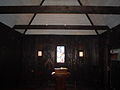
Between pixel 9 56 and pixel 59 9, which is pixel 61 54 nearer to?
pixel 9 56

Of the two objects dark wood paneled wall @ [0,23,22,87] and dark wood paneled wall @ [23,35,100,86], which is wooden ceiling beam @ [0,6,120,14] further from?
dark wood paneled wall @ [23,35,100,86]

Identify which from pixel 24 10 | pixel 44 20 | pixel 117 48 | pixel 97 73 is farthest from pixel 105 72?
pixel 24 10

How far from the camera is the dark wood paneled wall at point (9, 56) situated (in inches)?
333

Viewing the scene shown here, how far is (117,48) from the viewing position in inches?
344

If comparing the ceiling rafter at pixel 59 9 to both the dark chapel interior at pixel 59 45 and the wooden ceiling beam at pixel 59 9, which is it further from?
the dark chapel interior at pixel 59 45

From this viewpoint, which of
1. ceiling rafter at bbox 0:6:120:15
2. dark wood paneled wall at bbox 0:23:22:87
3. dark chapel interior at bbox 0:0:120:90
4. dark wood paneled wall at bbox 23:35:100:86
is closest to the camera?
ceiling rafter at bbox 0:6:120:15

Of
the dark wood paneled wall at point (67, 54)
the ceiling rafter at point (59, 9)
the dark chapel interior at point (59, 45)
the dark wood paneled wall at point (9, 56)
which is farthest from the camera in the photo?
the dark wood paneled wall at point (67, 54)

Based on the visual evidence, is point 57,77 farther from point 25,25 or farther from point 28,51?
point 28,51

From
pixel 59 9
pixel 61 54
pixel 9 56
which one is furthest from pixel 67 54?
pixel 59 9

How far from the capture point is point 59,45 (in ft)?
40.1

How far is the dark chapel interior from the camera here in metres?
8.74

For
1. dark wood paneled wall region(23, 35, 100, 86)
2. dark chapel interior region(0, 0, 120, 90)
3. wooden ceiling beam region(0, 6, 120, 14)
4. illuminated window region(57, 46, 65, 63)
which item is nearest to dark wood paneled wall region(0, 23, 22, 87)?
dark chapel interior region(0, 0, 120, 90)

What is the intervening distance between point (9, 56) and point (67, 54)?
4157 millimetres

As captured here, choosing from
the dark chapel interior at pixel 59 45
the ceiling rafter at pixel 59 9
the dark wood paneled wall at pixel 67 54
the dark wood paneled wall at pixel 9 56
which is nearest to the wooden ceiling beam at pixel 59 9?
the ceiling rafter at pixel 59 9
